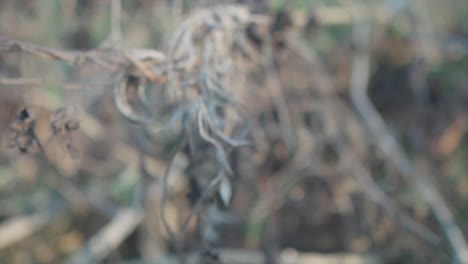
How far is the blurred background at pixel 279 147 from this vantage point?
1.98 m

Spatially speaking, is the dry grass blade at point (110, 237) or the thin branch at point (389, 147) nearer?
the thin branch at point (389, 147)

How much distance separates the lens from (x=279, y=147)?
2334mm

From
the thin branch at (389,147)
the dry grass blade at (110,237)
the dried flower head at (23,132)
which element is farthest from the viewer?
the dry grass blade at (110,237)

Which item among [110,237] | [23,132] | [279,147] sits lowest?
[110,237]

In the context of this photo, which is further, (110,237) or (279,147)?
(279,147)

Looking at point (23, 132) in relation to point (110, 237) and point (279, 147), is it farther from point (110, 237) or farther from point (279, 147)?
point (279, 147)

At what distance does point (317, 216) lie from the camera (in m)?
2.42

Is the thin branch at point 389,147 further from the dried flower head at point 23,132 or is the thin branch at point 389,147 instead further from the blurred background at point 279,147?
the dried flower head at point 23,132

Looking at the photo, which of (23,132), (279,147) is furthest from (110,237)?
(23,132)

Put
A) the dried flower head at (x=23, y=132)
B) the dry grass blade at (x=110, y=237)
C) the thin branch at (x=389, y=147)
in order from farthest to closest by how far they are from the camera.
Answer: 1. the dry grass blade at (x=110, y=237)
2. the thin branch at (x=389, y=147)
3. the dried flower head at (x=23, y=132)

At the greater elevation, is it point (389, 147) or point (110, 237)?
point (389, 147)

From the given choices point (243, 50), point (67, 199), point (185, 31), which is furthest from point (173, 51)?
point (67, 199)

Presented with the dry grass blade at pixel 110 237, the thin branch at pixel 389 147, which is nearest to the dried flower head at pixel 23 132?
the dry grass blade at pixel 110 237

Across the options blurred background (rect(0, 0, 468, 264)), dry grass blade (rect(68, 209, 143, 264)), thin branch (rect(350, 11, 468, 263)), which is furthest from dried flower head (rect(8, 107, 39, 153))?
thin branch (rect(350, 11, 468, 263))
